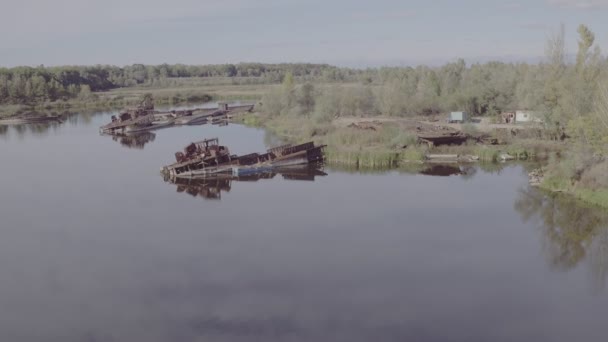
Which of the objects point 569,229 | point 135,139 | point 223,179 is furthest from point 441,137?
point 135,139

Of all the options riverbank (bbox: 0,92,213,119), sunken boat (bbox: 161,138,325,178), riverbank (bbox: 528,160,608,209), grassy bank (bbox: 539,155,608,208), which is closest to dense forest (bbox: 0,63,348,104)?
A: riverbank (bbox: 0,92,213,119)

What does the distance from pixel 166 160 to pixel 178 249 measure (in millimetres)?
22714

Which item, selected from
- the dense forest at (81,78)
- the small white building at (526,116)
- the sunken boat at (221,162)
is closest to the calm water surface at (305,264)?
the sunken boat at (221,162)

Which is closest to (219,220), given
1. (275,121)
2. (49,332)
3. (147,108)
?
(49,332)

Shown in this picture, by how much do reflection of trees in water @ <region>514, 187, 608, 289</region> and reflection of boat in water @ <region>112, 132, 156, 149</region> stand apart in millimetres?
36891

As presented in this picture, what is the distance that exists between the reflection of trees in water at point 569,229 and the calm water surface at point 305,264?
0.09 meters

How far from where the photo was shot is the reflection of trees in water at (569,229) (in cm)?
2242

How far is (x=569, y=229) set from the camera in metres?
25.8

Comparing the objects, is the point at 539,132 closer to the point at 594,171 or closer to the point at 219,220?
the point at 594,171

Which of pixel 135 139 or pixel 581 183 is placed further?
pixel 135 139

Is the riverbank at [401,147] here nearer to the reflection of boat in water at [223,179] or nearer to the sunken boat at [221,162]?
the reflection of boat in water at [223,179]

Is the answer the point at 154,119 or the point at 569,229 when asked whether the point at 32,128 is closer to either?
the point at 154,119

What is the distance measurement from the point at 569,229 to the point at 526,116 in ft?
85.5

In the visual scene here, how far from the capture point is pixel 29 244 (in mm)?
25281
